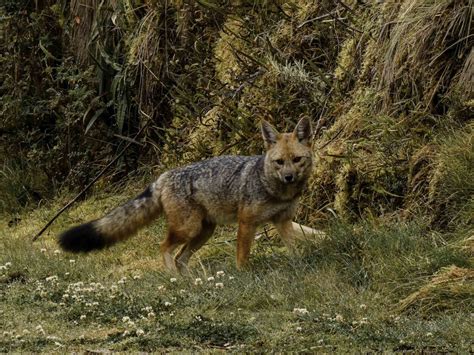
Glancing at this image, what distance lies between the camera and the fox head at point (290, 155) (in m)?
9.73

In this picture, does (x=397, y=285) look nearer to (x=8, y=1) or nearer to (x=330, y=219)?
(x=330, y=219)

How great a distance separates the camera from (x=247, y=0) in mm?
12742

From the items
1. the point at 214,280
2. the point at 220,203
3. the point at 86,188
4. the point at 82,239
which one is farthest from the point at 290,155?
the point at 86,188

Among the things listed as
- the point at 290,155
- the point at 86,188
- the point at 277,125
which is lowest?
the point at 86,188

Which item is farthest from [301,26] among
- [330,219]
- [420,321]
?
[420,321]

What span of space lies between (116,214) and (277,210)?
60.7 inches

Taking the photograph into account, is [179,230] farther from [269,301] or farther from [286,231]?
[269,301]

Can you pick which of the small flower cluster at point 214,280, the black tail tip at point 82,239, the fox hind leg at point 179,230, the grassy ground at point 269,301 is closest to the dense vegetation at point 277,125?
the grassy ground at point 269,301

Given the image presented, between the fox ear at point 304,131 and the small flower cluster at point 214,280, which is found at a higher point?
the fox ear at point 304,131

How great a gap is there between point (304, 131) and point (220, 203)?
1.03 metres

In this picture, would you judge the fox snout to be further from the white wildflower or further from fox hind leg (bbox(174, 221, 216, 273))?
the white wildflower

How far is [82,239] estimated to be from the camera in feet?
32.1

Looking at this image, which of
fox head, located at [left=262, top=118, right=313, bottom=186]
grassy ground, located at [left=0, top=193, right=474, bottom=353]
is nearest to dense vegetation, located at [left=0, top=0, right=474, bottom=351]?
grassy ground, located at [left=0, top=193, right=474, bottom=353]

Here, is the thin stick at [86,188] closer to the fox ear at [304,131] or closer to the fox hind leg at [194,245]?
the fox hind leg at [194,245]
